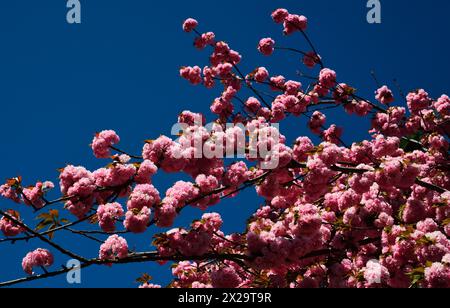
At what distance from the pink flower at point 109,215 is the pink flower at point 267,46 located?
7.80 metres

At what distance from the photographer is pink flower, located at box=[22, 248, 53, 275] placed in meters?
5.56

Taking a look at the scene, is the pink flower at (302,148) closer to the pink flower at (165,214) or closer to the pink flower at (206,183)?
the pink flower at (206,183)

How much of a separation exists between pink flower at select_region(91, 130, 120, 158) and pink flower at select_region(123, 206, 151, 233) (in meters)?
1.18

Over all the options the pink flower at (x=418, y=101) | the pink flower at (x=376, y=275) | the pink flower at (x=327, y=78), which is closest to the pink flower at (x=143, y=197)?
the pink flower at (x=376, y=275)

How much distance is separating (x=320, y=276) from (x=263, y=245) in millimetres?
1299

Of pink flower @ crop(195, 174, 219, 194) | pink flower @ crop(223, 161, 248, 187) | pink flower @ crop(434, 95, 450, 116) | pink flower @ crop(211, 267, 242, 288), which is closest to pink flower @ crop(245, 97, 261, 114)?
pink flower @ crop(434, 95, 450, 116)

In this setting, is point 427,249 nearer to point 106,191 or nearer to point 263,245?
point 263,245

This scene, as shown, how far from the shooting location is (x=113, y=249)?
15.7 feet

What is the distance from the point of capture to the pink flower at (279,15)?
430 inches

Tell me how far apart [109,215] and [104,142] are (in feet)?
3.61

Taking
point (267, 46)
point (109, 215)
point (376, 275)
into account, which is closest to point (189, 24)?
point (267, 46)

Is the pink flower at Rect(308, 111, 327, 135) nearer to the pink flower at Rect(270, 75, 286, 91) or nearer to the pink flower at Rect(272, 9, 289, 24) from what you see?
the pink flower at Rect(270, 75, 286, 91)

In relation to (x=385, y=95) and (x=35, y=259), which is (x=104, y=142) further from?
(x=385, y=95)
